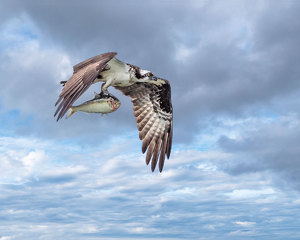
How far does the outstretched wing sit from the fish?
11.1 ft

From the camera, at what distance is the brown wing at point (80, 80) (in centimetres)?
818

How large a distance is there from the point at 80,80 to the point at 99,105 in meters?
1.09

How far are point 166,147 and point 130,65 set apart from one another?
389cm

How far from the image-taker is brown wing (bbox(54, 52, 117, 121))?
8.18 m

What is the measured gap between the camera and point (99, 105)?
9844mm

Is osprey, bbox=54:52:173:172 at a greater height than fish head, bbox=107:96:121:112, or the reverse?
osprey, bbox=54:52:173:172

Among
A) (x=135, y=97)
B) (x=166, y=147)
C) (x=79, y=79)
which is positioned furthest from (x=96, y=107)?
(x=166, y=147)

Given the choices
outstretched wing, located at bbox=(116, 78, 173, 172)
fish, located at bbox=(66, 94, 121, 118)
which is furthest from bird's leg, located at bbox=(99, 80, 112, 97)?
outstretched wing, located at bbox=(116, 78, 173, 172)

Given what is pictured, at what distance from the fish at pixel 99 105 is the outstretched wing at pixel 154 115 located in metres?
3.39

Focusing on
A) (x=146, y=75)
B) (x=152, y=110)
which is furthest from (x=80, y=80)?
(x=152, y=110)

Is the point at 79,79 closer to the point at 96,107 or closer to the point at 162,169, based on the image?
the point at 96,107

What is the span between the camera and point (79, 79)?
29.6 feet

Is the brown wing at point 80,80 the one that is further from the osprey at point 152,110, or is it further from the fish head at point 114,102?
the osprey at point 152,110

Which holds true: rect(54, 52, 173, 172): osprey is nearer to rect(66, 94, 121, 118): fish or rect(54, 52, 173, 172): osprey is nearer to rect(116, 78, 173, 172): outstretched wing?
rect(116, 78, 173, 172): outstretched wing
